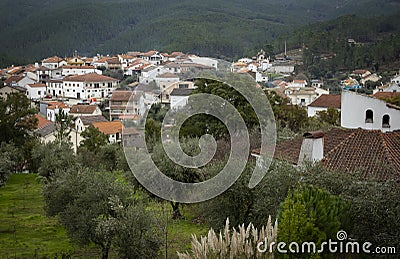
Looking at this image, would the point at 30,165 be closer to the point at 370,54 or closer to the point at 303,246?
the point at 303,246

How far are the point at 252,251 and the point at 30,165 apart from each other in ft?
94.3

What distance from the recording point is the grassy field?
15.3m

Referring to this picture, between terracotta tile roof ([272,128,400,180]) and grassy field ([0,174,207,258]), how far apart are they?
3.98 metres

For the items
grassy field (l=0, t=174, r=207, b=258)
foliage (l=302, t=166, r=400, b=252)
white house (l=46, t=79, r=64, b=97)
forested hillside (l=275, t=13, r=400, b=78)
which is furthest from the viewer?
forested hillside (l=275, t=13, r=400, b=78)

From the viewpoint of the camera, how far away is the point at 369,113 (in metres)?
16.8

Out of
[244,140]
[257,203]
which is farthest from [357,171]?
[244,140]

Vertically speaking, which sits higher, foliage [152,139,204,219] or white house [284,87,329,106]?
foliage [152,139,204,219]

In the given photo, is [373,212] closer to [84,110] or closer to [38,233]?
[38,233]

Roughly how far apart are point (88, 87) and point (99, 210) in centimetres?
6811

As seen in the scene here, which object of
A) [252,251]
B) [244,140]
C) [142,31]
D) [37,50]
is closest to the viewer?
[252,251]

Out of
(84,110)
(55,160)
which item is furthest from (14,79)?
(55,160)

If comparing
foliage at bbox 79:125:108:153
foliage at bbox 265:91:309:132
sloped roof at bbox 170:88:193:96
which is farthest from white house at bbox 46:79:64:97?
foliage at bbox 265:91:309:132

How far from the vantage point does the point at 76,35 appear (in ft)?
629

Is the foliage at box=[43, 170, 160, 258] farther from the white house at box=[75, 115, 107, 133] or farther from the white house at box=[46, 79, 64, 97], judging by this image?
the white house at box=[46, 79, 64, 97]
